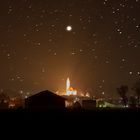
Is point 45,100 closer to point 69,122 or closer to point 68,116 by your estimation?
point 68,116

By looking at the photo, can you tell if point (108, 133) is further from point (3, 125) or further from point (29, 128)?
point (3, 125)

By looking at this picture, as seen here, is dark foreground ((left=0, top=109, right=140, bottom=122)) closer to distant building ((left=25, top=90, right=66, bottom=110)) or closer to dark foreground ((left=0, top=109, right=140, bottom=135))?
dark foreground ((left=0, top=109, right=140, bottom=135))

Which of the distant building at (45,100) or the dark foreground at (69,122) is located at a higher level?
the distant building at (45,100)

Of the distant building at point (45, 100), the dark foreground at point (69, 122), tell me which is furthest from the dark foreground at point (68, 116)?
the distant building at point (45, 100)

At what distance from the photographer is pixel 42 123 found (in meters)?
13.3

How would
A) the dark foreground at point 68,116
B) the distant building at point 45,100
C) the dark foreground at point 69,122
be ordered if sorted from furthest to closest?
the distant building at point 45,100, the dark foreground at point 68,116, the dark foreground at point 69,122

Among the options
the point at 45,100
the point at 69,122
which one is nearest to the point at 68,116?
the point at 69,122

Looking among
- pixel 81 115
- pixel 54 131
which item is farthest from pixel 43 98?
pixel 54 131

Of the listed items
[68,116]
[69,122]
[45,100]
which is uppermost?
[45,100]

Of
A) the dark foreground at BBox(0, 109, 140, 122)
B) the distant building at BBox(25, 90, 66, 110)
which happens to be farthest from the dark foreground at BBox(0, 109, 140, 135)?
the distant building at BBox(25, 90, 66, 110)

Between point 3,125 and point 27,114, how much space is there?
1683 mm

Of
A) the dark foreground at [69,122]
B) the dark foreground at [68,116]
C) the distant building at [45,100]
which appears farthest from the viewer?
the distant building at [45,100]

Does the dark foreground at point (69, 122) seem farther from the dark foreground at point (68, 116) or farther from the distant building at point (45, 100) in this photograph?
the distant building at point (45, 100)

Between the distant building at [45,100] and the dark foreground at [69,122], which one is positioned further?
the distant building at [45,100]
